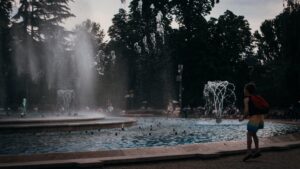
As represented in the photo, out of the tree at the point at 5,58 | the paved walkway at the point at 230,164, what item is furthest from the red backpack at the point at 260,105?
the tree at the point at 5,58

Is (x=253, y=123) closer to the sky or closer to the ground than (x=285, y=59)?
closer to the ground

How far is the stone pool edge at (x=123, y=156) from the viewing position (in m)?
9.44

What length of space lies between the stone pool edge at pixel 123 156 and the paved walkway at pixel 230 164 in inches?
6.7

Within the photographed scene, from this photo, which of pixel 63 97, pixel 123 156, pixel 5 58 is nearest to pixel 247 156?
pixel 123 156

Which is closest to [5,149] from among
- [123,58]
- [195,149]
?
[195,149]

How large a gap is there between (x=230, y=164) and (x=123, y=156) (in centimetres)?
264

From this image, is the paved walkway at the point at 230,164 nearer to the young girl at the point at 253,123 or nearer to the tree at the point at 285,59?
the young girl at the point at 253,123

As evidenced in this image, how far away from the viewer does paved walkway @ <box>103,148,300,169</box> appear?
956 cm

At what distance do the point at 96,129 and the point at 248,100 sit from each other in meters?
12.2

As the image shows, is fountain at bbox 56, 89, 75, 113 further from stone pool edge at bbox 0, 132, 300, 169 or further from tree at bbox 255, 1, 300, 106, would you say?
stone pool edge at bbox 0, 132, 300, 169

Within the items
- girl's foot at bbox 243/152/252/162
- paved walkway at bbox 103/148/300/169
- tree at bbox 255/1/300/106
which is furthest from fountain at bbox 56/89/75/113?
girl's foot at bbox 243/152/252/162

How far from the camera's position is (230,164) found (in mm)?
9945

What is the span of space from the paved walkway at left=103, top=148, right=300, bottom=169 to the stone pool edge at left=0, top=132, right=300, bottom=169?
171 mm

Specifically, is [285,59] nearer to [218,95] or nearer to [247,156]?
[218,95]
